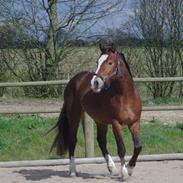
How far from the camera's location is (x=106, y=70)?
5.69 meters

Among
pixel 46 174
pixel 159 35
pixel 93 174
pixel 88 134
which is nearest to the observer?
pixel 93 174

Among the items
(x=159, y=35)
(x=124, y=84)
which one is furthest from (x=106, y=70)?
(x=159, y=35)

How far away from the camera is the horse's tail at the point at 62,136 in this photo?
6770mm

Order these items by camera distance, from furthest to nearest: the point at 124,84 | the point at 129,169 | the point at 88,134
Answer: the point at 88,134
the point at 129,169
the point at 124,84

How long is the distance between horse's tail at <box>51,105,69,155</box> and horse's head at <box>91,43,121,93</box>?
1.28 m

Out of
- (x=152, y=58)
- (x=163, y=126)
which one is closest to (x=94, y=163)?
(x=163, y=126)

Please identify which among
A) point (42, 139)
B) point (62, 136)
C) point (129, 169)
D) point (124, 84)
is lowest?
point (42, 139)

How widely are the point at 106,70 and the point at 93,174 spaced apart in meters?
1.56

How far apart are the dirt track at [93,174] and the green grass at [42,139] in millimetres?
955

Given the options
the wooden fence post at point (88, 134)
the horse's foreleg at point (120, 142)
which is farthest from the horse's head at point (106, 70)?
the wooden fence post at point (88, 134)

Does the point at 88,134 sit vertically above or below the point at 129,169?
above

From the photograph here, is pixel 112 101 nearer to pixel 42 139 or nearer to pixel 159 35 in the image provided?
pixel 42 139

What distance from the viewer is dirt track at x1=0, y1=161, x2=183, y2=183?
6.21 meters

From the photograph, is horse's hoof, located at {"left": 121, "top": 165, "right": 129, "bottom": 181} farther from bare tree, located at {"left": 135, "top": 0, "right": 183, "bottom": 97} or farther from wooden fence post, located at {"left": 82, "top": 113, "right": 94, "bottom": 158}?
bare tree, located at {"left": 135, "top": 0, "right": 183, "bottom": 97}
